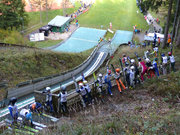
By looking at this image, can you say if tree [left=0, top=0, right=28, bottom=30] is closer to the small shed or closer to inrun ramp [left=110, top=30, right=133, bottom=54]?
the small shed

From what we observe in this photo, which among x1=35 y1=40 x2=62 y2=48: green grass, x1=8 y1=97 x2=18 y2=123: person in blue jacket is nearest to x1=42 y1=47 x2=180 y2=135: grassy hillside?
x1=8 y1=97 x2=18 y2=123: person in blue jacket

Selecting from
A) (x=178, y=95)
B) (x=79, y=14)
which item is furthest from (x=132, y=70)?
(x=79, y=14)

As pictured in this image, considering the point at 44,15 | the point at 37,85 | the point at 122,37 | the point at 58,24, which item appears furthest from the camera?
the point at 44,15

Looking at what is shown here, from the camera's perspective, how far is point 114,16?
6050cm

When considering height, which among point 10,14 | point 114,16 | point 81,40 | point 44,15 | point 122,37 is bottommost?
point 81,40

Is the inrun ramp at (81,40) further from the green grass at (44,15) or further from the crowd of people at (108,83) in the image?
the crowd of people at (108,83)

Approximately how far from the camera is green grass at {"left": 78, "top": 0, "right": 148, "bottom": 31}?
179 feet

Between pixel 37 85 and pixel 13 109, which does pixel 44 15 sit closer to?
pixel 37 85

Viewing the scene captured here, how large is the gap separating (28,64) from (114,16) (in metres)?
44.7

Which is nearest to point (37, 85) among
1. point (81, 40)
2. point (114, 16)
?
point (81, 40)

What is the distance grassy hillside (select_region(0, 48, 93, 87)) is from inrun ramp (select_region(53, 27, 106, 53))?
14.6 meters

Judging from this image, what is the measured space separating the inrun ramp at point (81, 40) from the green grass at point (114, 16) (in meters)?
3.99

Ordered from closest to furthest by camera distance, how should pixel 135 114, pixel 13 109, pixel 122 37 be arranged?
pixel 135 114 → pixel 13 109 → pixel 122 37

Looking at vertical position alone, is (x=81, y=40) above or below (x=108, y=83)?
above
